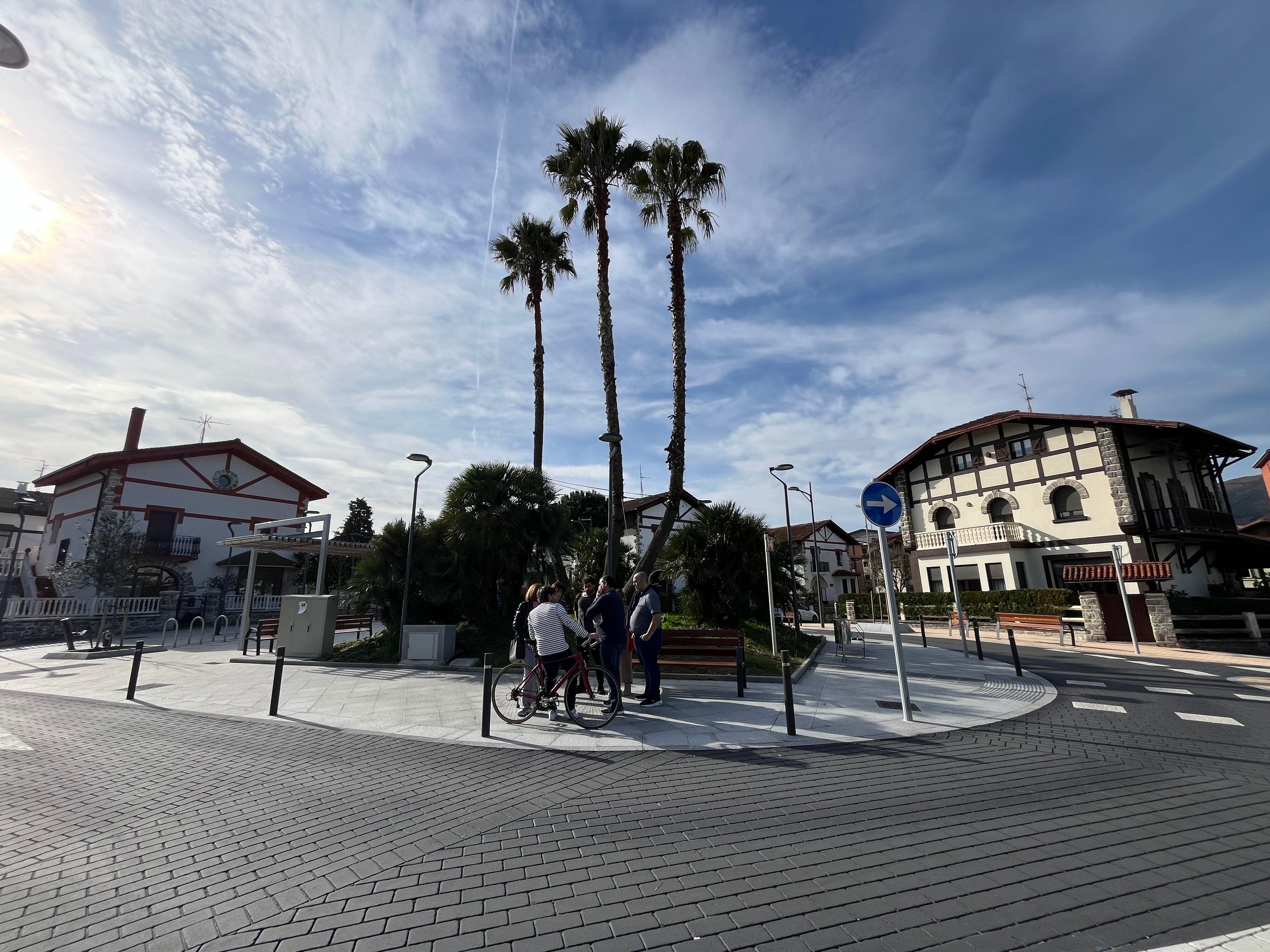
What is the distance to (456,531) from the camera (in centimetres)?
1529

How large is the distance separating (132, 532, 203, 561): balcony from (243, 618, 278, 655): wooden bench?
1412cm

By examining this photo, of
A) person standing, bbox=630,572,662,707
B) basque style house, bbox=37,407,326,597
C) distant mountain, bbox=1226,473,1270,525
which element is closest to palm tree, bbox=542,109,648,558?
person standing, bbox=630,572,662,707

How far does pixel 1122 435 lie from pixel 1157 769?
86.5ft

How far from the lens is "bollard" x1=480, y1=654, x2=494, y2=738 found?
21.9 ft

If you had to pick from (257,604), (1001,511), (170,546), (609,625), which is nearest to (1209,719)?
(609,625)

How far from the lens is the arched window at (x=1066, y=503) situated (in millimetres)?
25859

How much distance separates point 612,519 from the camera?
1195 centimetres

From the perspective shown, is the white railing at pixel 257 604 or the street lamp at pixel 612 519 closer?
the street lamp at pixel 612 519

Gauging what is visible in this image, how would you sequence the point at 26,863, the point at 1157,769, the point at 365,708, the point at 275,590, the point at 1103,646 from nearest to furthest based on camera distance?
the point at 26,863 < the point at 1157,769 < the point at 365,708 < the point at 1103,646 < the point at 275,590

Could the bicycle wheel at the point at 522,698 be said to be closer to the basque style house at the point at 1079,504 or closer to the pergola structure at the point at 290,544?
the pergola structure at the point at 290,544

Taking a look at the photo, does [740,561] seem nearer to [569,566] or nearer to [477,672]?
[477,672]

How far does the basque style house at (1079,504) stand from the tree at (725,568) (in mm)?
10814

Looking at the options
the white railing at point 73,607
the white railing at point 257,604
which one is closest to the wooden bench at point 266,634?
the white railing at point 73,607

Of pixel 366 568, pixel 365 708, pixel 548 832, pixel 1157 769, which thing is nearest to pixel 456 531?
pixel 366 568
